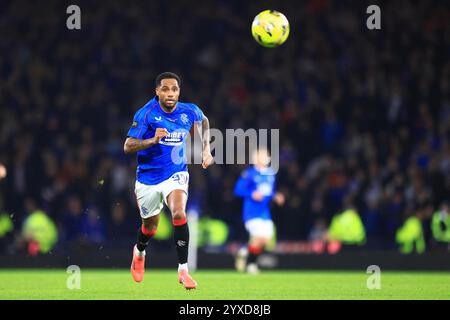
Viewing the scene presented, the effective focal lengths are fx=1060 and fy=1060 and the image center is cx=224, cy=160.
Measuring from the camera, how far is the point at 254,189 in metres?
17.0

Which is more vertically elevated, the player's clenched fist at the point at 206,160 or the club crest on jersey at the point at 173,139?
the club crest on jersey at the point at 173,139

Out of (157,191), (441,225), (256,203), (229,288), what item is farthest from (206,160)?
(441,225)

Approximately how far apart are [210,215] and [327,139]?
3032 millimetres

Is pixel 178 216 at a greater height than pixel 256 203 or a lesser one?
greater

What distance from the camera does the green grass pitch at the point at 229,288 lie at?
10.6 metres

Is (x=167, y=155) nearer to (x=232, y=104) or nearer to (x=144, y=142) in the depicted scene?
(x=144, y=142)

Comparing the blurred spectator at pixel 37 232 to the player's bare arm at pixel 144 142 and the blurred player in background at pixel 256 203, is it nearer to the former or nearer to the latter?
the blurred player in background at pixel 256 203

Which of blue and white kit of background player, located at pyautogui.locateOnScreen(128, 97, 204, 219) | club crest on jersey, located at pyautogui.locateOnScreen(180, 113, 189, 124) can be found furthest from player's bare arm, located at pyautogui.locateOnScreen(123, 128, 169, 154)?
club crest on jersey, located at pyautogui.locateOnScreen(180, 113, 189, 124)

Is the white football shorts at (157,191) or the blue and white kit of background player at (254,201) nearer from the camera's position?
the white football shorts at (157,191)

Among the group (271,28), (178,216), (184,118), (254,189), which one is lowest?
(254,189)

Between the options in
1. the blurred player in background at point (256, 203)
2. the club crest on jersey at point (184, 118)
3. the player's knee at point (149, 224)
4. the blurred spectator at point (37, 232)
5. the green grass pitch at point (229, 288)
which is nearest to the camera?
the green grass pitch at point (229, 288)

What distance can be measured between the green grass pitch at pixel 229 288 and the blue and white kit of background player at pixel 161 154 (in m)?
1.05

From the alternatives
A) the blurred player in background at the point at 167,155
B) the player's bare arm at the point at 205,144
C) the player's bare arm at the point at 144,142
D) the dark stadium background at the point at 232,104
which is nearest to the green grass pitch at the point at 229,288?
the blurred player in background at the point at 167,155

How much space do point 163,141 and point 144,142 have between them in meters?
0.51
